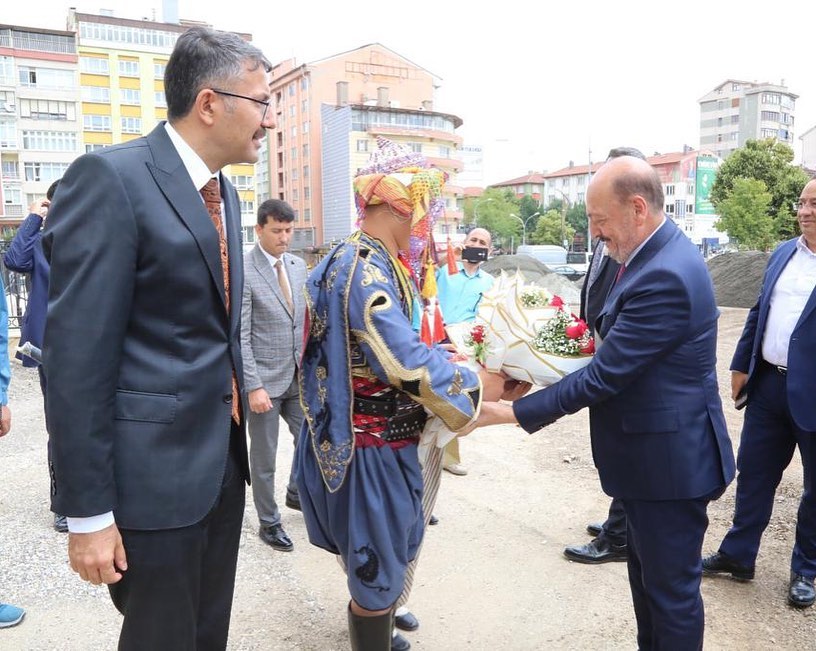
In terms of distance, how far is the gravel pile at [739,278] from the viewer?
17.2 metres

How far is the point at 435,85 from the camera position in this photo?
67.1 meters

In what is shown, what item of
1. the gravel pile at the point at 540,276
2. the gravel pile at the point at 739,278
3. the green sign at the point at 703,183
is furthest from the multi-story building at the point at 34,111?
the green sign at the point at 703,183

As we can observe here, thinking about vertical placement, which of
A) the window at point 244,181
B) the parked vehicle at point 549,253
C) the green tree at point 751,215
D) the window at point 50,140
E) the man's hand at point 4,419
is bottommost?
the man's hand at point 4,419

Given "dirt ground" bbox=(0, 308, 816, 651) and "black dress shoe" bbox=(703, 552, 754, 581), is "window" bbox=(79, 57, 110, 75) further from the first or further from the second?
"black dress shoe" bbox=(703, 552, 754, 581)

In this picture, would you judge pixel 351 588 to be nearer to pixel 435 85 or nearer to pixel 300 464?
pixel 300 464

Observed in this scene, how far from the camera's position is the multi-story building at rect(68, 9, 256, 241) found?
50.2 meters

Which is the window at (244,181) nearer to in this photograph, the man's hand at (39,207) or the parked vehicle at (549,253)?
the parked vehicle at (549,253)

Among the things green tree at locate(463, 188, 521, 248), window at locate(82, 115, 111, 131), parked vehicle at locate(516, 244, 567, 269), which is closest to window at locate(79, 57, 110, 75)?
window at locate(82, 115, 111, 131)

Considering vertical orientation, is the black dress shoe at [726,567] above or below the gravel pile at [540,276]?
below

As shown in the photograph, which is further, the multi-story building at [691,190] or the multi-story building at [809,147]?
the multi-story building at [691,190]

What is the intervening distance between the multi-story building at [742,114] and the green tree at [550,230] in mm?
28616

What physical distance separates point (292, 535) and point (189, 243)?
3.21 m

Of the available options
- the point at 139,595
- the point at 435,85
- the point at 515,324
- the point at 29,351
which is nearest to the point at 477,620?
the point at 515,324

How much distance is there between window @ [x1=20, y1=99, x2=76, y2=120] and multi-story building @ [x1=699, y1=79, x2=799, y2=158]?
266 feet
